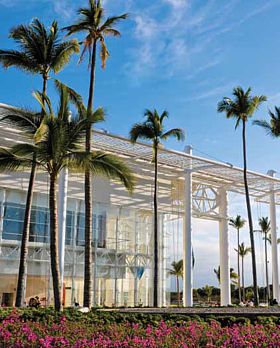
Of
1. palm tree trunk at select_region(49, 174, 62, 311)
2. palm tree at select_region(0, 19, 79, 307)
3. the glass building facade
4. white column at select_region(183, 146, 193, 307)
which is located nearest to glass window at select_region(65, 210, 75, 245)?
the glass building facade

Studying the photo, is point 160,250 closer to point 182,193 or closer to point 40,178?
point 182,193

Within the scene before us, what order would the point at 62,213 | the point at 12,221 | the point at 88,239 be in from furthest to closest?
the point at 12,221 < the point at 62,213 < the point at 88,239

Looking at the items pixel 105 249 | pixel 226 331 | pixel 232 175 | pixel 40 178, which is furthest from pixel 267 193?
pixel 226 331

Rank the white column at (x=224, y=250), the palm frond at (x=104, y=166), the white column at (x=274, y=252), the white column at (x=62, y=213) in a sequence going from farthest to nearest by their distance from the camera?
1. the white column at (x=274, y=252)
2. the white column at (x=224, y=250)
3. the white column at (x=62, y=213)
4. the palm frond at (x=104, y=166)

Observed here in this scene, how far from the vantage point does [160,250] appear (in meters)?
41.5

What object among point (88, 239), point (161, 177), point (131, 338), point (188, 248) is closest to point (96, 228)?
point (188, 248)

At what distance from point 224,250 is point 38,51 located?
83.0ft

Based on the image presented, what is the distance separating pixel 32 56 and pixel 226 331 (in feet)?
53.2

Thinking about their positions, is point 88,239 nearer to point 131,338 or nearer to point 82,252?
point 131,338

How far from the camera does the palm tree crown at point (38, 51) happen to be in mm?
21750

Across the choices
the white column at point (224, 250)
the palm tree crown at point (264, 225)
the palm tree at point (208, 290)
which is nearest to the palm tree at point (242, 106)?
the white column at point (224, 250)

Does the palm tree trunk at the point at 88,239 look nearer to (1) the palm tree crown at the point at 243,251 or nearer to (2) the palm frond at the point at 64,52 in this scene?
(2) the palm frond at the point at 64,52

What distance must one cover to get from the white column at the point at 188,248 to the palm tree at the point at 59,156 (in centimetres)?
1790

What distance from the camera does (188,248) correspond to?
35.9 metres
